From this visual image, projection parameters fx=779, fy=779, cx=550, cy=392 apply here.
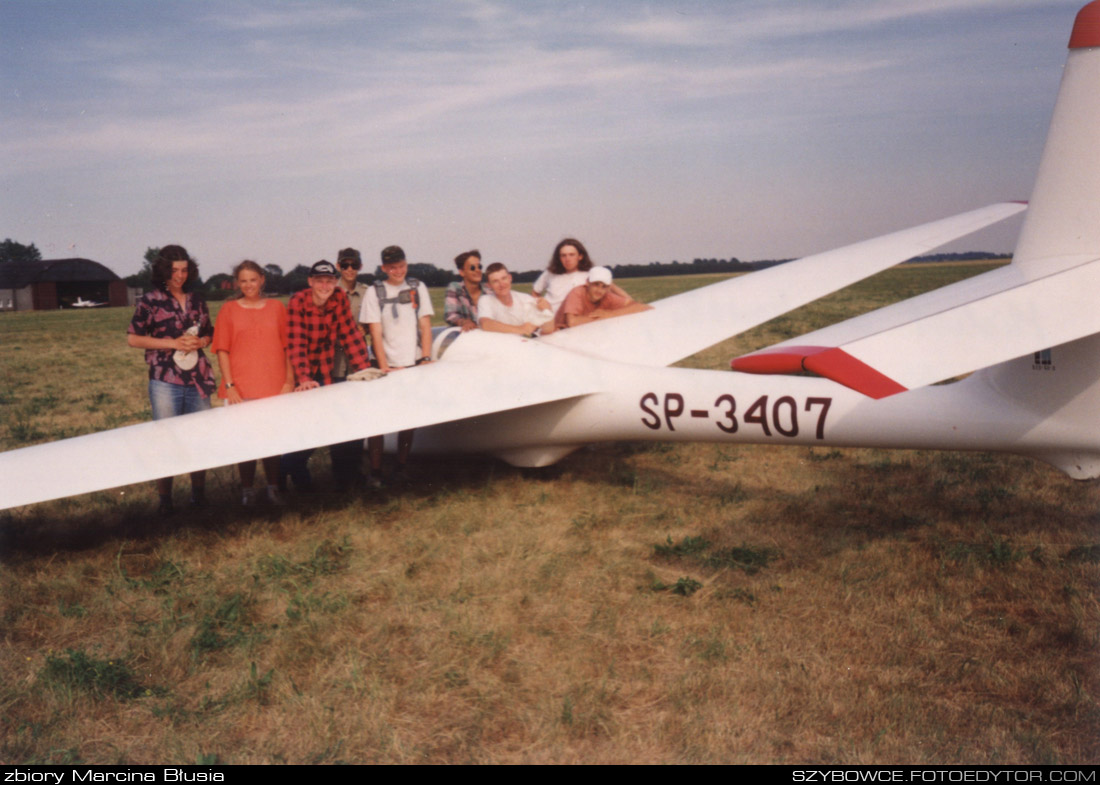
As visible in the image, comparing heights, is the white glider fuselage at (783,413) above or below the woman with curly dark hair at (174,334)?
below

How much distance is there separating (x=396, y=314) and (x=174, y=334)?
175 cm

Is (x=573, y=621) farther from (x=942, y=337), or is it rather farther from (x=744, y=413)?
(x=942, y=337)

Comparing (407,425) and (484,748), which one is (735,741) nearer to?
(484,748)

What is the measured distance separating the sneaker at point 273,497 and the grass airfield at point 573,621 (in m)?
0.17

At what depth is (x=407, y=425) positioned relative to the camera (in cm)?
576

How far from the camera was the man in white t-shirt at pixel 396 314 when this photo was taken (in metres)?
6.71

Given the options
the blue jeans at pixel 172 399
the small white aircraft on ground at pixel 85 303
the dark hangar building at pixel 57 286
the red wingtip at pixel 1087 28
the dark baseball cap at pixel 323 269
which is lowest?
the blue jeans at pixel 172 399

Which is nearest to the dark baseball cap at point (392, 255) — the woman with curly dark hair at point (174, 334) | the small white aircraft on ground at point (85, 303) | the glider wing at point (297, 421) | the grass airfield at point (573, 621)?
the glider wing at point (297, 421)

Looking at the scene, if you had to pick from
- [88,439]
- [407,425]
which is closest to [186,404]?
[88,439]

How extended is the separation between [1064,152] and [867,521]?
2.92 meters

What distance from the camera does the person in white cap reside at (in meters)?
7.96

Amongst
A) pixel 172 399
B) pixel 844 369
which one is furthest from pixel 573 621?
pixel 172 399

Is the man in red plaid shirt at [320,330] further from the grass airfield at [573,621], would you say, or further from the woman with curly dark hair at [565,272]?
the woman with curly dark hair at [565,272]

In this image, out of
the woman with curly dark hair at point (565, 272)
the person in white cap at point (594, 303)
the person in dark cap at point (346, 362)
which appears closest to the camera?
the person in dark cap at point (346, 362)
